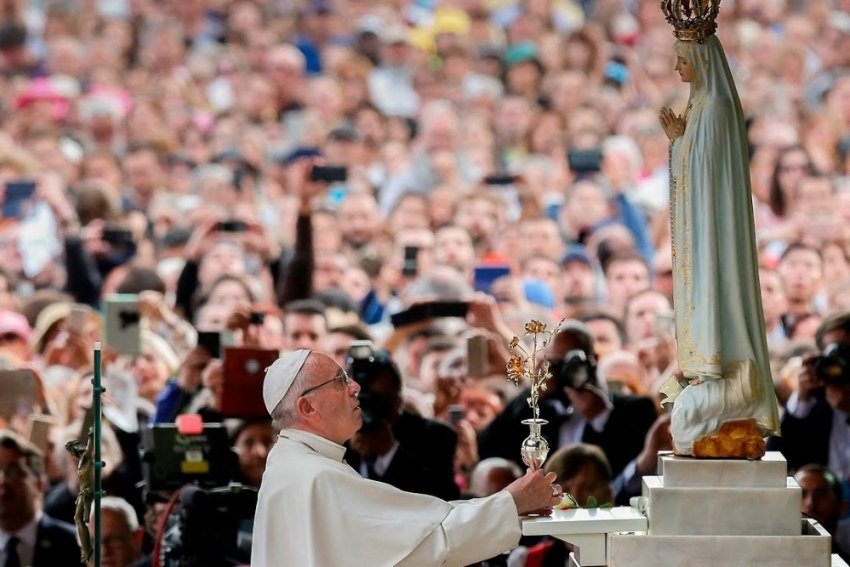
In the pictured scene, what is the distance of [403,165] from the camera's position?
20.9 meters

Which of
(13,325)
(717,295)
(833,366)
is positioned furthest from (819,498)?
(13,325)

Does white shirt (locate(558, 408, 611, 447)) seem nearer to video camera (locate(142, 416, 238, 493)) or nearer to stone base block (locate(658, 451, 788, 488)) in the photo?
video camera (locate(142, 416, 238, 493))

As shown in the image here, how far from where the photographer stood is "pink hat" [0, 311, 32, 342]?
Answer: 15172mm

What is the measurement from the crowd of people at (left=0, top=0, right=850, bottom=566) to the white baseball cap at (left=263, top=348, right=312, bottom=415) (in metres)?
2.13

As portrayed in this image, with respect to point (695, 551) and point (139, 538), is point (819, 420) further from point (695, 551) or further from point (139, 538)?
point (695, 551)

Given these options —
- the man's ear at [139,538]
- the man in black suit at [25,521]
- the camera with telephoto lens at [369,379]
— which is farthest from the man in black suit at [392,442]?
the man in black suit at [25,521]

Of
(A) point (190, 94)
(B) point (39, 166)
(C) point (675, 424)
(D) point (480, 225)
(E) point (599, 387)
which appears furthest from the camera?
(A) point (190, 94)

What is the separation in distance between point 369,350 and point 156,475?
48.1 inches

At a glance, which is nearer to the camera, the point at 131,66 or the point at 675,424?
the point at 675,424

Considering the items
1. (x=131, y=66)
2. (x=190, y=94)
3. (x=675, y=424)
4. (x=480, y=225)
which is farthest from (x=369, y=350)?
(x=131, y=66)

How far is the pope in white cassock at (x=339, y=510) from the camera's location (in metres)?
8.12

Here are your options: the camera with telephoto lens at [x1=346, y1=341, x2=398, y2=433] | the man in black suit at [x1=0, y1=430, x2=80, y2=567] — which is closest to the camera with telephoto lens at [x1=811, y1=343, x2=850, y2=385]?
the camera with telephoto lens at [x1=346, y1=341, x2=398, y2=433]

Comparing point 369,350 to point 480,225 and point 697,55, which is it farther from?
point 480,225

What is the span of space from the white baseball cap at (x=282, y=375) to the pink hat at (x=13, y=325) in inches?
282
